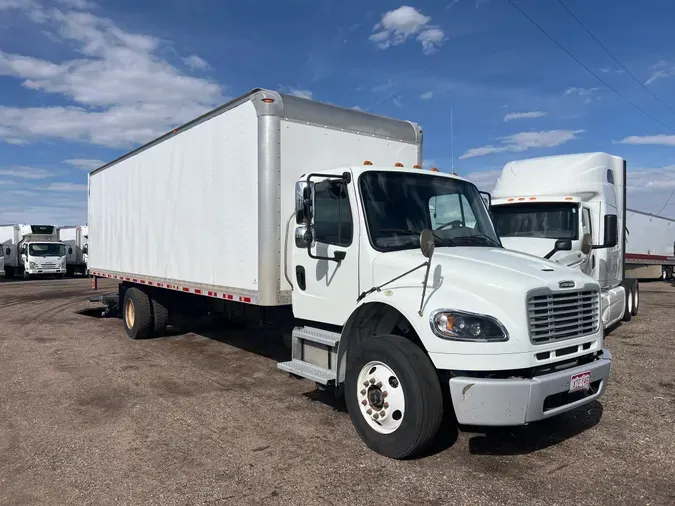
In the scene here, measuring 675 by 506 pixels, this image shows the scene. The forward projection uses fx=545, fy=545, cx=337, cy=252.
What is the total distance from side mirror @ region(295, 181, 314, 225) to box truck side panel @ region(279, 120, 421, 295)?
0.91 metres

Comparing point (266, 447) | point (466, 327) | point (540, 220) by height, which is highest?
point (540, 220)

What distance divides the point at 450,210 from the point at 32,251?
33.2m

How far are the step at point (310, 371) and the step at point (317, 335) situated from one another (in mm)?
274

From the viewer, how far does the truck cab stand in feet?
13.8

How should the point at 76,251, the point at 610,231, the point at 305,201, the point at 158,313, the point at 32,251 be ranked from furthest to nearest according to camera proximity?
the point at 76,251 < the point at 32,251 < the point at 158,313 < the point at 610,231 < the point at 305,201

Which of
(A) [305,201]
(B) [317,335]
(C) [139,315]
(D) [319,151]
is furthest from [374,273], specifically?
(C) [139,315]

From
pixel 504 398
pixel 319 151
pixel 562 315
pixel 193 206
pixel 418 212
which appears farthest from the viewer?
pixel 193 206

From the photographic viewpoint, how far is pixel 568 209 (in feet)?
32.9

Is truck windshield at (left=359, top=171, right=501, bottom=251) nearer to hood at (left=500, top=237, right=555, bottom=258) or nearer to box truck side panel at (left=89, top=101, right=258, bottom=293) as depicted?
box truck side panel at (left=89, top=101, right=258, bottom=293)

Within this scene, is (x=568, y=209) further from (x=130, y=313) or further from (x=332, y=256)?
(x=130, y=313)

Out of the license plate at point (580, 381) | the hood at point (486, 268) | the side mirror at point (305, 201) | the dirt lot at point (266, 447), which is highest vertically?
the side mirror at point (305, 201)

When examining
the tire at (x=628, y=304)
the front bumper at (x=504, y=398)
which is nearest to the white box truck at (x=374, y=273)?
the front bumper at (x=504, y=398)

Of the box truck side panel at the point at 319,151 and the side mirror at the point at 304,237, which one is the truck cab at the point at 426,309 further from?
the box truck side panel at the point at 319,151

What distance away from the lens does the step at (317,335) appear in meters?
5.54
